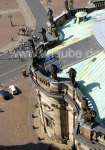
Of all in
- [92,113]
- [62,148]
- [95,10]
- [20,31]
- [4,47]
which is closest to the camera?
[92,113]

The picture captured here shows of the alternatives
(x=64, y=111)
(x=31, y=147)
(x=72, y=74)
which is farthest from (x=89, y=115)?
(x=31, y=147)

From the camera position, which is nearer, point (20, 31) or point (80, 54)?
point (80, 54)

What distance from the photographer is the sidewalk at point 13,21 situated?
81.8 meters

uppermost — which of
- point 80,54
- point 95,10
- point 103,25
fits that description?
point 95,10

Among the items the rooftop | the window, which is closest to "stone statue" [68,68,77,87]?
the rooftop

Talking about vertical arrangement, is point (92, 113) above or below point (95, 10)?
below

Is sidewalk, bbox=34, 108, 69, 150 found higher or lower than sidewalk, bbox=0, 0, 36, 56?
lower

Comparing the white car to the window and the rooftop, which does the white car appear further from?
the rooftop

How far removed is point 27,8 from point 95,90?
270ft

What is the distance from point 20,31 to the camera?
88.5 meters

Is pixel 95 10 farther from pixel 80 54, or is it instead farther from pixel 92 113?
pixel 92 113

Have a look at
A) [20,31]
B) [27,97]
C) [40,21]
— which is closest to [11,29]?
[20,31]

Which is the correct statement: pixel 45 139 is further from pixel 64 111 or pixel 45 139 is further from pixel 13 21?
pixel 13 21

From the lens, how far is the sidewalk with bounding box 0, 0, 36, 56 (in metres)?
81.8
